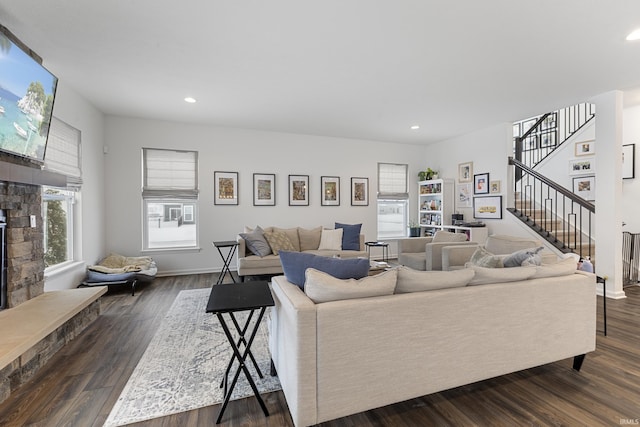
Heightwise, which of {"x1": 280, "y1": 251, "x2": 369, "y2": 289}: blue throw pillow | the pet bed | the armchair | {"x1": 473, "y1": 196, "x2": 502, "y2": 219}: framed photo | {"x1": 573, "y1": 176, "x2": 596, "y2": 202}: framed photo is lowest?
the pet bed

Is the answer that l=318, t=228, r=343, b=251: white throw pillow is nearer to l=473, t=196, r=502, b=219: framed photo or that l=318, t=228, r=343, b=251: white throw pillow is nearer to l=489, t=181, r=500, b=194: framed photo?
l=473, t=196, r=502, b=219: framed photo

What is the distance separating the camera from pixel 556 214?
17.0ft

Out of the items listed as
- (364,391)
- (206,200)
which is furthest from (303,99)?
(364,391)

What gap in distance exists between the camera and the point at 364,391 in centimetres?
159

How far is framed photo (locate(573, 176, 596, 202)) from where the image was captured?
507 centimetres

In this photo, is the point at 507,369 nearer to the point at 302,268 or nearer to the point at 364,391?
the point at 364,391

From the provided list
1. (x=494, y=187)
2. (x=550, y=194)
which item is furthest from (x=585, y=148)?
(x=494, y=187)

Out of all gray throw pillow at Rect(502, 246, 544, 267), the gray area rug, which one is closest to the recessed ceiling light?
gray throw pillow at Rect(502, 246, 544, 267)

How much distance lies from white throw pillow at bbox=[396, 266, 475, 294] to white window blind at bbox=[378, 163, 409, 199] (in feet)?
16.6

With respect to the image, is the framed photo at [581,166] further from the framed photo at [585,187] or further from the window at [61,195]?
the window at [61,195]

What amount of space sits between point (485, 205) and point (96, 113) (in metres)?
6.85

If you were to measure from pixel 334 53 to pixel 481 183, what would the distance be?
424 centimetres

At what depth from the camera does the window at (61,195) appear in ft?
11.5

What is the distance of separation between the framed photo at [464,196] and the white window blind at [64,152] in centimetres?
661
